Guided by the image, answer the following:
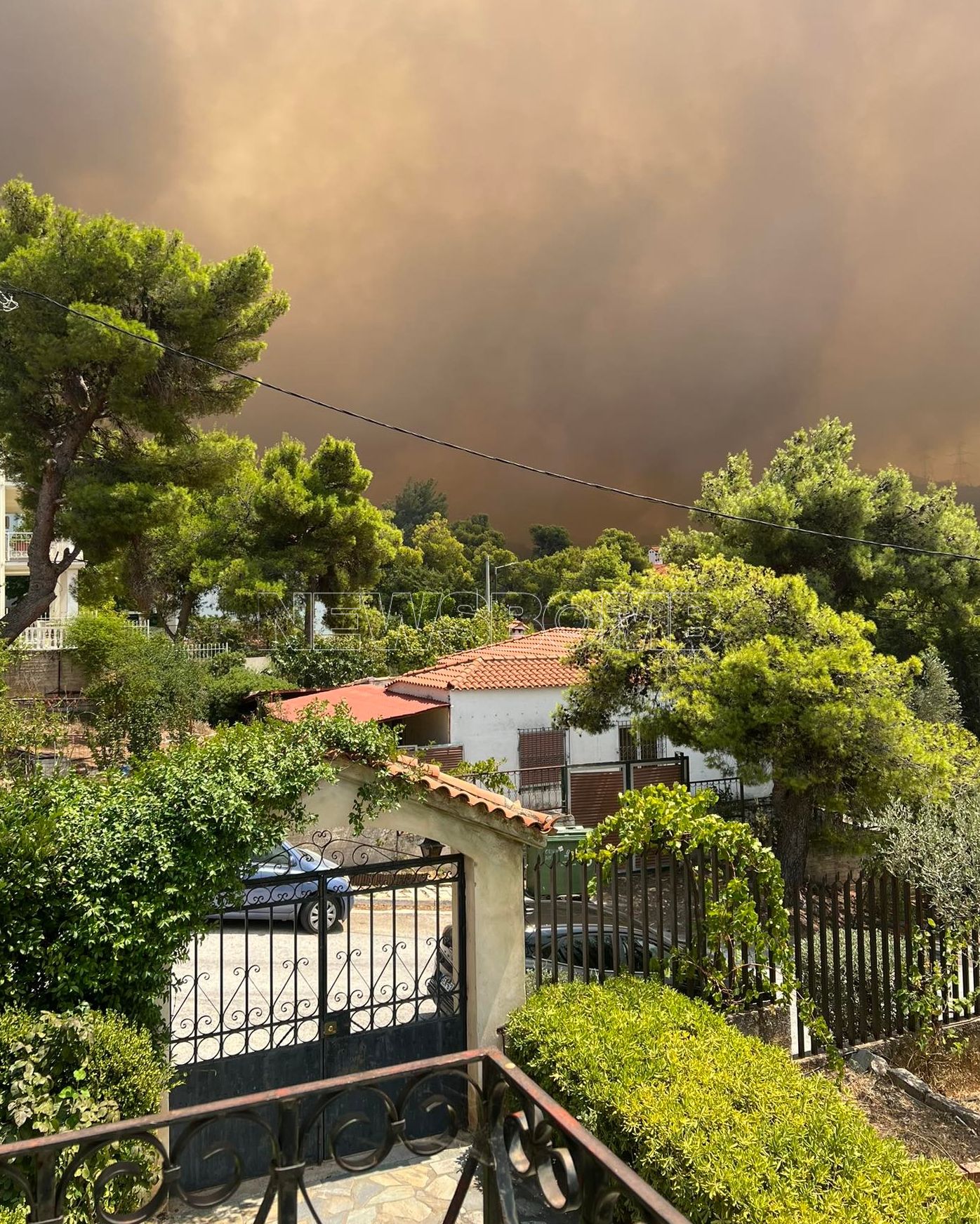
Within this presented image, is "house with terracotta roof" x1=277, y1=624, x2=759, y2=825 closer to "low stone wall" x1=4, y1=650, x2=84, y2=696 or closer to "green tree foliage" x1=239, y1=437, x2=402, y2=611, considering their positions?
"low stone wall" x1=4, y1=650, x2=84, y2=696

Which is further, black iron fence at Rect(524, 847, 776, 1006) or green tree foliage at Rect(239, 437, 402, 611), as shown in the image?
green tree foliage at Rect(239, 437, 402, 611)

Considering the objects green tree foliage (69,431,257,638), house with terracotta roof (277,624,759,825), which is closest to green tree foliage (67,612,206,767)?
green tree foliage (69,431,257,638)

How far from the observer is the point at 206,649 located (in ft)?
105

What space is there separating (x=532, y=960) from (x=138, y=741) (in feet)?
54.2

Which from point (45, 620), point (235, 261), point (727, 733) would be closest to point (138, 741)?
point (45, 620)

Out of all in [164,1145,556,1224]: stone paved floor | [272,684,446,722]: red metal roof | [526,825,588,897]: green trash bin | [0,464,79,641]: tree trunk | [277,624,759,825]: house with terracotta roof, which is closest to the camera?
[164,1145,556,1224]: stone paved floor

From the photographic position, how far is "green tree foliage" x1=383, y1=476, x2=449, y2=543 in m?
83.1

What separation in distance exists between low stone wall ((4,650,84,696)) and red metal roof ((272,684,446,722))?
Result: 6.69 metres

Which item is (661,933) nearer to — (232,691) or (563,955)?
(563,955)

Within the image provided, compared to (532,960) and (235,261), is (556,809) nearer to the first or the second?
(532,960)

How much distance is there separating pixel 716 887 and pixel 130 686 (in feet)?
62.2

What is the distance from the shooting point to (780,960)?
22.4 feet

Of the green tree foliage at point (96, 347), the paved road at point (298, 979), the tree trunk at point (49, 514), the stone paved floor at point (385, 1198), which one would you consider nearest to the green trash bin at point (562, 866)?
the paved road at point (298, 979)

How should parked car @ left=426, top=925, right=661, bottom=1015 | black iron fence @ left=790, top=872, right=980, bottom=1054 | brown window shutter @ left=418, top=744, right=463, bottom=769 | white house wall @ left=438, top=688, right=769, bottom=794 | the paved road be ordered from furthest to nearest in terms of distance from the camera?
white house wall @ left=438, top=688, right=769, bottom=794, brown window shutter @ left=418, top=744, right=463, bottom=769, black iron fence @ left=790, top=872, right=980, bottom=1054, parked car @ left=426, top=925, right=661, bottom=1015, the paved road
